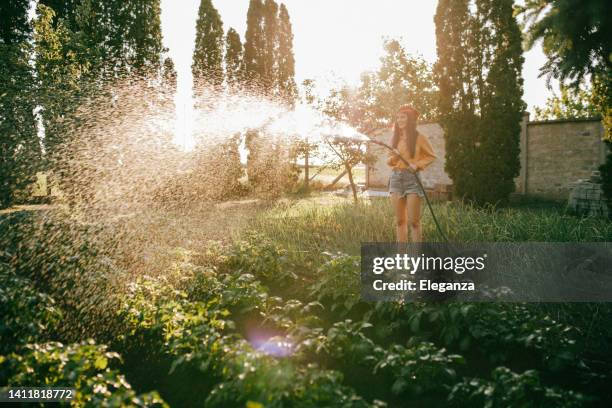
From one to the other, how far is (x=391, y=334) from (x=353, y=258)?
3.32 feet

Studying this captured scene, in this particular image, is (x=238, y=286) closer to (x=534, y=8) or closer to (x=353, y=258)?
(x=353, y=258)

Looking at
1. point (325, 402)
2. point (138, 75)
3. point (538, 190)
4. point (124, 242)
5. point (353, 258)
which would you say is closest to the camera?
point (325, 402)

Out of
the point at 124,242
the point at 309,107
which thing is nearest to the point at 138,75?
the point at 309,107

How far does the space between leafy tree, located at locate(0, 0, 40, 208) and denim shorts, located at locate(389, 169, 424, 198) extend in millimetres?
8520

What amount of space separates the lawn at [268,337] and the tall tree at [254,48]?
1404 centimetres

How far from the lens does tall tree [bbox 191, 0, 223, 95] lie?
18109mm

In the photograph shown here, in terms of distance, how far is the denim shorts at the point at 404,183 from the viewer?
491 cm

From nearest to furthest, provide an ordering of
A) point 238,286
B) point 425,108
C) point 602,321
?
point 602,321 → point 238,286 → point 425,108

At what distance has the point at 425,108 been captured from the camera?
80.9 feet

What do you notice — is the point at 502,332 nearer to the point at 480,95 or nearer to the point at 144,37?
the point at 480,95

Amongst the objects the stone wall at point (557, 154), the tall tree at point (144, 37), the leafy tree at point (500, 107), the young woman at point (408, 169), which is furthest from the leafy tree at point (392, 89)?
the tall tree at point (144, 37)

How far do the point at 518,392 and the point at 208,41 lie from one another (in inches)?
747

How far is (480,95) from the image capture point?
1173 centimetres

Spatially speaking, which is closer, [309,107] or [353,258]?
[353,258]
